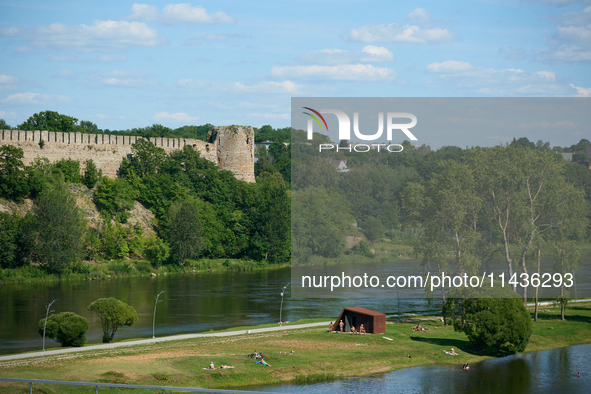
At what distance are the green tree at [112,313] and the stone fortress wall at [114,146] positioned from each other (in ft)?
106

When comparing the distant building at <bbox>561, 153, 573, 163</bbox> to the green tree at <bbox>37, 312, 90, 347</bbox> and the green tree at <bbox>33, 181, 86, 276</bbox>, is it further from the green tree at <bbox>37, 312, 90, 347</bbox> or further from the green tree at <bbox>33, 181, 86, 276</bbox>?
the green tree at <bbox>33, 181, 86, 276</bbox>

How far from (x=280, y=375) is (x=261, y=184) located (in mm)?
48345

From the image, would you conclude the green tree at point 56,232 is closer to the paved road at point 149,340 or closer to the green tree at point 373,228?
the paved road at point 149,340

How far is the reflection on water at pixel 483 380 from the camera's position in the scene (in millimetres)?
26922

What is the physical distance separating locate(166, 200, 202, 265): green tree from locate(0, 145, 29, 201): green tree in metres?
13.0

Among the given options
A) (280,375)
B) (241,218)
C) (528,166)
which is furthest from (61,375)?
(241,218)

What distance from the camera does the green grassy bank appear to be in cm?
2619

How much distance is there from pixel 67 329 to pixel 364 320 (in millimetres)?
15196

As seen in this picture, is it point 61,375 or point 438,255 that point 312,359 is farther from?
point 438,255

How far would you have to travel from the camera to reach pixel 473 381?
92.9ft

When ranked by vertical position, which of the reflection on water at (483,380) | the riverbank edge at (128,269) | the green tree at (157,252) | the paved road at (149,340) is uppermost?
the green tree at (157,252)

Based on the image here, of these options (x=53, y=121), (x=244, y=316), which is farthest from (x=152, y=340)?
(x=53, y=121)

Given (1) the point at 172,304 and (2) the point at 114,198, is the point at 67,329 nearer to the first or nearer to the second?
(1) the point at 172,304

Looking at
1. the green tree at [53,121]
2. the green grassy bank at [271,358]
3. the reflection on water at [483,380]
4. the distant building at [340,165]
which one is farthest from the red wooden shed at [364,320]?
the green tree at [53,121]
